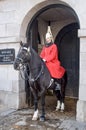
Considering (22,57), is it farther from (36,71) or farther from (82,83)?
(82,83)

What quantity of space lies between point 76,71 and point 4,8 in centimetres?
358

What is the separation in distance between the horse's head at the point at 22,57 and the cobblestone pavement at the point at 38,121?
50.6 inches

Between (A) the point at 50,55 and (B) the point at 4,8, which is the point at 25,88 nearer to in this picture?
(A) the point at 50,55

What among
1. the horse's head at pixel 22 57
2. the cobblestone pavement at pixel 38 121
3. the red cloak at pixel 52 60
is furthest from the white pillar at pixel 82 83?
the horse's head at pixel 22 57

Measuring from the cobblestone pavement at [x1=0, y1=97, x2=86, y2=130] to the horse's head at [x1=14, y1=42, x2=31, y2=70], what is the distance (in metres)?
1.29

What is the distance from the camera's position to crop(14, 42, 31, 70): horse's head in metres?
5.38

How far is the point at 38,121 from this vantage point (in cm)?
563

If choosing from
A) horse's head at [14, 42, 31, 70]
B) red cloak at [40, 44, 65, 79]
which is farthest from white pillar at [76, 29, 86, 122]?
horse's head at [14, 42, 31, 70]

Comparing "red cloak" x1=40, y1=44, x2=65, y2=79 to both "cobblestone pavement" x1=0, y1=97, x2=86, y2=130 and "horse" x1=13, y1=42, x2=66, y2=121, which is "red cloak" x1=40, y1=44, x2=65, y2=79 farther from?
"cobblestone pavement" x1=0, y1=97, x2=86, y2=130

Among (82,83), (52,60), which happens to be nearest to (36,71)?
(52,60)

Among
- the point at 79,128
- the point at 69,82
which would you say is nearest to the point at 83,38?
the point at 79,128

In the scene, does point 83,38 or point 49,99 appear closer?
point 83,38

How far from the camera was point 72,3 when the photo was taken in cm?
582

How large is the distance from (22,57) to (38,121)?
1559 mm
